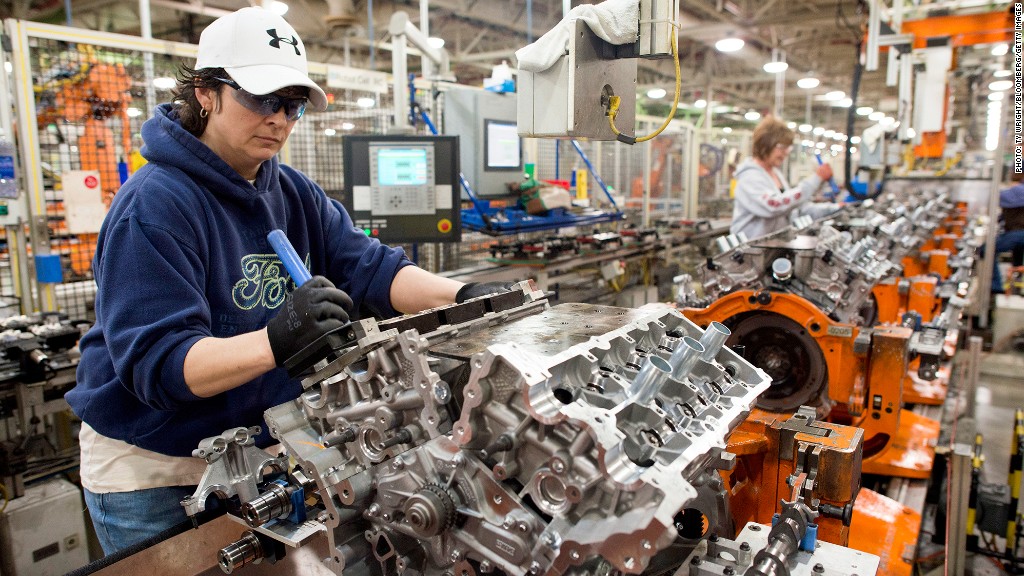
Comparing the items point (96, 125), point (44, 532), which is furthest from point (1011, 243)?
point (44, 532)

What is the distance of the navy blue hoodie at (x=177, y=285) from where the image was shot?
53.1 inches

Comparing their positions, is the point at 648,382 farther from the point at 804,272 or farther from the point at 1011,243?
the point at 1011,243

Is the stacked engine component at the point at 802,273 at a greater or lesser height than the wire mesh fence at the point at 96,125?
lesser

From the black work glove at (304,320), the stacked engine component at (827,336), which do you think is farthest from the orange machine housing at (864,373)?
the black work glove at (304,320)

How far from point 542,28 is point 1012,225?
6.32 m

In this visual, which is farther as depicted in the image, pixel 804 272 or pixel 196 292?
pixel 804 272

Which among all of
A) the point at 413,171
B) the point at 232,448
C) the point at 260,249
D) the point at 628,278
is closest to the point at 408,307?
the point at 260,249

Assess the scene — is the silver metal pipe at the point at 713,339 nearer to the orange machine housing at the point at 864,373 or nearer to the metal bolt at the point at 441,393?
the metal bolt at the point at 441,393

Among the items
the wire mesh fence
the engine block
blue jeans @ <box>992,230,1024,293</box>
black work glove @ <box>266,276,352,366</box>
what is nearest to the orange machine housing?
the engine block

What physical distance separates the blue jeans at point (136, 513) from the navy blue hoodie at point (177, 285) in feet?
0.48

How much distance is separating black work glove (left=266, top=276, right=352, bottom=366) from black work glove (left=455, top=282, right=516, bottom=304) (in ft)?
1.47

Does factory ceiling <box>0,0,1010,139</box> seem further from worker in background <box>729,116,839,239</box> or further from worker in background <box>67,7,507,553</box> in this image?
worker in background <box>67,7,507,553</box>

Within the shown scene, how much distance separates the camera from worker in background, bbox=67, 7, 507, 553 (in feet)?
4.33

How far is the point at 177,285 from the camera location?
1.37 meters
